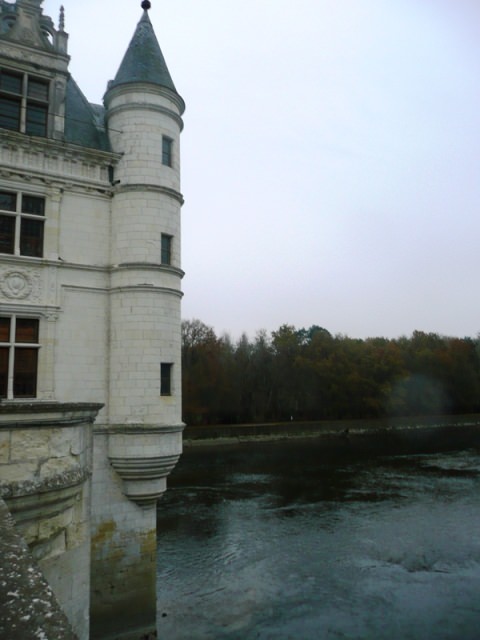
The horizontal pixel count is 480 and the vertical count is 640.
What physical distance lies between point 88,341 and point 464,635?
11536 millimetres

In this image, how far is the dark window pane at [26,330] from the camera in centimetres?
1147

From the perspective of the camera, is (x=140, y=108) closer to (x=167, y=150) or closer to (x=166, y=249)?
(x=167, y=150)

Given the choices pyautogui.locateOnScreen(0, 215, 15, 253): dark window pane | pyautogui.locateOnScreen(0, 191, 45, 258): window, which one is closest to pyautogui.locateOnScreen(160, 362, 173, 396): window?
pyautogui.locateOnScreen(0, 191, 45, 258): window

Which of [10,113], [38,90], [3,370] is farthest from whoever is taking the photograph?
[38,90]

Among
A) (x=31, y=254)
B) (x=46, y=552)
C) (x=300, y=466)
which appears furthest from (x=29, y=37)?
(x=300, y=466)

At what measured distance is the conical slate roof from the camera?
1288cm

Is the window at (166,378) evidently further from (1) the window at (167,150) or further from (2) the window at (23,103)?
(2) the window at (23,103)

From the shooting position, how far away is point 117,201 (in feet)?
41.5

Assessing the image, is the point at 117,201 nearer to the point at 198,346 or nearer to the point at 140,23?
the point at 140,23

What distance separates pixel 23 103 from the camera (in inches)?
469

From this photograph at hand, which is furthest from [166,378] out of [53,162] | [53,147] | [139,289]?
[53,147]

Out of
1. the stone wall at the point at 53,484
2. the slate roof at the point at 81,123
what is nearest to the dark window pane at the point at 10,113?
the slate roof at the point at 81,123

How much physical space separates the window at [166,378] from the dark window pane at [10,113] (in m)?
6.61

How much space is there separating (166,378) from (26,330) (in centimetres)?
344
